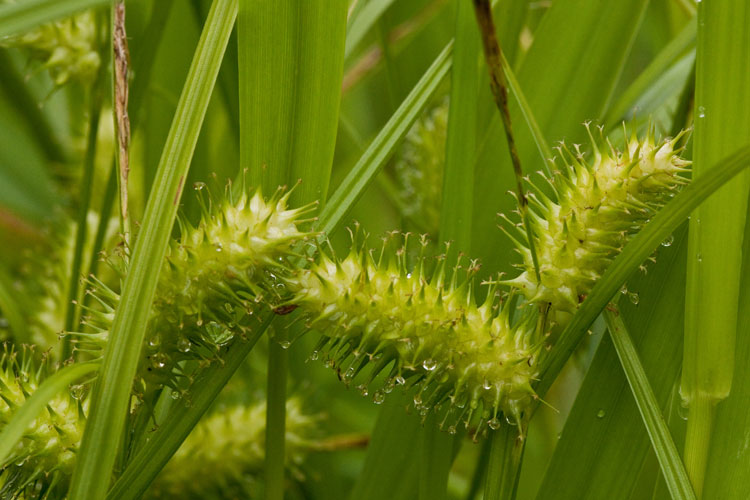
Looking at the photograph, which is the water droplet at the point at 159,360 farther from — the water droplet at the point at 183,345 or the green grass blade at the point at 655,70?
the green grass blade at the point at 655,70

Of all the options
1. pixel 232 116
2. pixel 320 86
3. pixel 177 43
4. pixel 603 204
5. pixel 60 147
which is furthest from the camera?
pixel 60 147

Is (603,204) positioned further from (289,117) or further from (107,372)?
(107,372)

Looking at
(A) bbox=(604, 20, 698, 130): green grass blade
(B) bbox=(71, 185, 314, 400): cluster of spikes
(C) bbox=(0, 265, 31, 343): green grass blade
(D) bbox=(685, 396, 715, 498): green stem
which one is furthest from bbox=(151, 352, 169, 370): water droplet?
(A) bbox=(604, 20, 698, 130): green grass blade

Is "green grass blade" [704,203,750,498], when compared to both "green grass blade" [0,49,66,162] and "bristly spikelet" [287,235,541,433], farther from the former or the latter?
"green grass blade" [0,49,66,162]

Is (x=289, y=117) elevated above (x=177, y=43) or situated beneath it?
situated beneath

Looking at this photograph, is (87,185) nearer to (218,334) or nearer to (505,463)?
(218,334)

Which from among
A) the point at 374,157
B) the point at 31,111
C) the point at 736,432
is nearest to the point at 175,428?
the point at 374,157

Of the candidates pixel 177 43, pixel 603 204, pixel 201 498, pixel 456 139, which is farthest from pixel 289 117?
pixel 177 43
